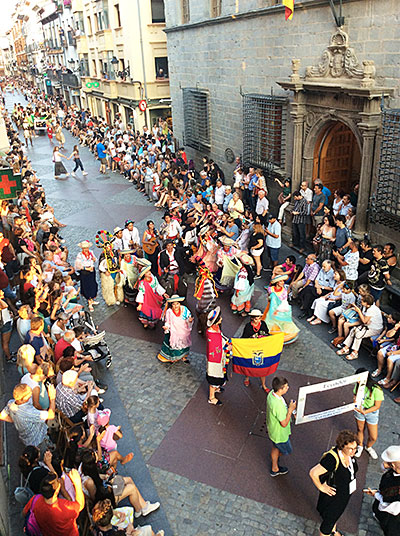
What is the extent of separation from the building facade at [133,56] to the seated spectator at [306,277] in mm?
20923

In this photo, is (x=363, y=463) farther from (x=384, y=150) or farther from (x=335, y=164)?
(x=335, y=164)

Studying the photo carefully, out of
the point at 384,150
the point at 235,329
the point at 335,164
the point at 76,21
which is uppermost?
the point at 76,21

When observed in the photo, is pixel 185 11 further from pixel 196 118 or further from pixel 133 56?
pixel 133 56

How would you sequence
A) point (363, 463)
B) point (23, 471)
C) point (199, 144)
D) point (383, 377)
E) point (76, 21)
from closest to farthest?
point (23, 471), point (363, 463), point (383, 377), point (199, 144), point (76, 21)

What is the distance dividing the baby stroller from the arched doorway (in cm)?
738

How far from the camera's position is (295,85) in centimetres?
1192

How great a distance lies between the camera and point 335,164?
1310 centimetres

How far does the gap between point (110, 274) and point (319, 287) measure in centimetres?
444

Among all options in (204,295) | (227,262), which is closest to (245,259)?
(227,262)

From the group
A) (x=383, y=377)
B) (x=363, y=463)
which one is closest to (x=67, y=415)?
(x=363, y=463)

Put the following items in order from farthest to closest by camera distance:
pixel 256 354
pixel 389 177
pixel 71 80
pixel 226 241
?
pixel 71 80, pixel 226 241, pixel 389 177, pixel 256 354

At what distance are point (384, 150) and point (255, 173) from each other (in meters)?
5.15

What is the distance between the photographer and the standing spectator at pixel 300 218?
1235 cm

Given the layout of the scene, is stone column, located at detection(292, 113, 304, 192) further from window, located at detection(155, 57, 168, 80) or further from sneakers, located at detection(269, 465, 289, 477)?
window, located at detection(155, 57, 168, 80)
